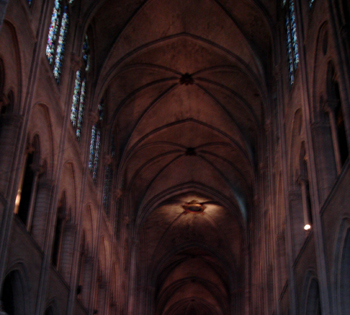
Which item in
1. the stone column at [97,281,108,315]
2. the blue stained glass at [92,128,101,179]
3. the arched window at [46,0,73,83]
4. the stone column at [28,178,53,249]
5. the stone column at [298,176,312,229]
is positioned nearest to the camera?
the stone column at [28,178,53,249]

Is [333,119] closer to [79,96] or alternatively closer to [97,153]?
[79,96]

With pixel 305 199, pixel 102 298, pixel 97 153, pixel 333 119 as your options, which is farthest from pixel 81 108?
pixel 333 119

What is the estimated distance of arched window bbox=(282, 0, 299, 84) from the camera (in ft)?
59.6

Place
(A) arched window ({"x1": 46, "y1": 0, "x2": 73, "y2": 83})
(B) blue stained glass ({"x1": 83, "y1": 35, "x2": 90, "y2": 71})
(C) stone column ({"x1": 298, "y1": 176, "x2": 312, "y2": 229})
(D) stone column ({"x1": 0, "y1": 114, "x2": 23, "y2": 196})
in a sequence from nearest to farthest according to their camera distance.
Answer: (D) stone column ({"x1": 0, "y1": 114, "x2": 23, "y2": 196}) < (C) stone column ({"x1": 298, "y1": 176, "x2": 312, "y2": 229}) < (A) arched window ({"x1": 46, "y1": 0, "x2": 73, "y2": 83}) < (B) blue stained glass ({"x1": 83, "y1": 35, "x2": 90, "y2": 71})

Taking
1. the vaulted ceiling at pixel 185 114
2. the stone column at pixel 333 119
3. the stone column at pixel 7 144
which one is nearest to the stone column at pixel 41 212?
the stone column at pixel 7 144

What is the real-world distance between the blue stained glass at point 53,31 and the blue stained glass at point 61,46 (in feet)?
1.40

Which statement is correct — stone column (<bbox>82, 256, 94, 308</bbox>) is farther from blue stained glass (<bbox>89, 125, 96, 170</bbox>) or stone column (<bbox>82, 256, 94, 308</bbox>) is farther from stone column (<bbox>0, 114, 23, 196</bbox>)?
stone column (<bbox>0, 114, 23, 196</bbox>)

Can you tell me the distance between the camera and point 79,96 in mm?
21500

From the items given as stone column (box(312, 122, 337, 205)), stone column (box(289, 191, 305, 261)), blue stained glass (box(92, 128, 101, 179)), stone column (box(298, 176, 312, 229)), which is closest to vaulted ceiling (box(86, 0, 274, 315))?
blue stained glass (box(92, 128, 101, 179))

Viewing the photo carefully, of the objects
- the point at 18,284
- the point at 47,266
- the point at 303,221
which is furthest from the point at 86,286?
the point at 303,221

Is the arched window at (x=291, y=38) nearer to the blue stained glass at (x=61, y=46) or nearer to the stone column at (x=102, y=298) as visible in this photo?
the blue stained glass at (x=61, y=46)

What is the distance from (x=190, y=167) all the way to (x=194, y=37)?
1229cm

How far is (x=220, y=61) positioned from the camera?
26.9m

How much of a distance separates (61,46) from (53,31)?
3.32 ft
